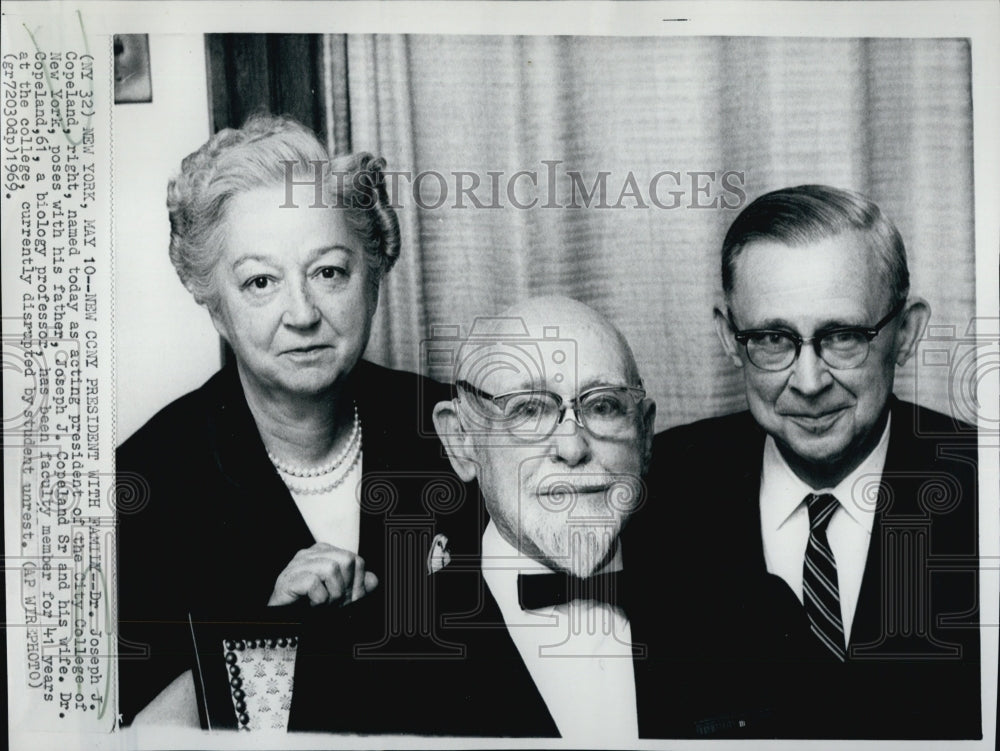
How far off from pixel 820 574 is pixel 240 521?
777 millimetres

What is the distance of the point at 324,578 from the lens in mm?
1102

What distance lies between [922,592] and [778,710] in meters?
0.25

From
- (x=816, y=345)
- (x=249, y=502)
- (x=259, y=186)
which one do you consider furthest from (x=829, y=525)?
(x=259, y=186)

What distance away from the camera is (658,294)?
3.65 feet

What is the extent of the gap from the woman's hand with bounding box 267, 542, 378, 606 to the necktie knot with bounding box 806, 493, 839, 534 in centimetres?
59

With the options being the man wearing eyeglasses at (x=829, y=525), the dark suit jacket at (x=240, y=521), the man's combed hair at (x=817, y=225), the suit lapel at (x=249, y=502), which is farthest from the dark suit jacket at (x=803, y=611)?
the suit lapel at (x=249, y=502)

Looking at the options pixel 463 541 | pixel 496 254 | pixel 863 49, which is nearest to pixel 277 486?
pixel 463 541

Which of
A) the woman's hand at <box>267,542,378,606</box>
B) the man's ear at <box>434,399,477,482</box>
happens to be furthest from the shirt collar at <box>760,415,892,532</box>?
the woman's hand at <box>267,542,378,606</box>

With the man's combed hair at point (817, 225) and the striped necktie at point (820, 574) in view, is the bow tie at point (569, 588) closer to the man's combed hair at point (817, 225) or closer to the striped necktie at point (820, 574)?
the striped necktie at point (820, 574)

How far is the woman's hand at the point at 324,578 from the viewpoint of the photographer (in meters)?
1.10

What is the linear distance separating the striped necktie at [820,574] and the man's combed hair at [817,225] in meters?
0.29

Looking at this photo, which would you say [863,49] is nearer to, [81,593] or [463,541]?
[463,541]

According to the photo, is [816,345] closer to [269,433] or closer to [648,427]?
[648,427]

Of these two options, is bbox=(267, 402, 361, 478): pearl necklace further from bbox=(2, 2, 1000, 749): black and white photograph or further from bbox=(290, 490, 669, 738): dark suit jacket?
bbox=(290, 490, 669, 738): dark suit jacket
